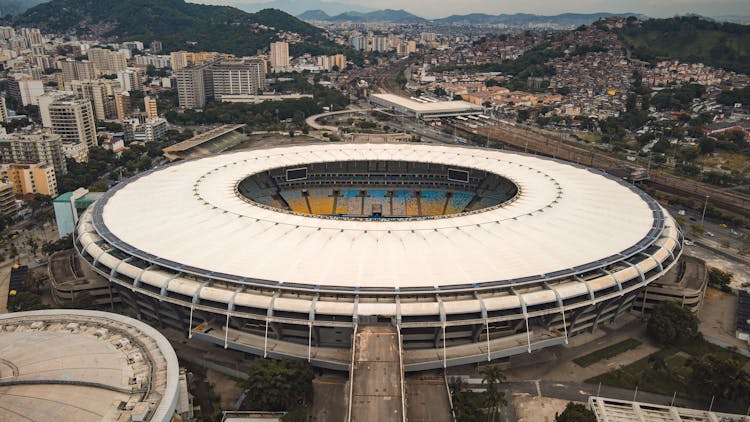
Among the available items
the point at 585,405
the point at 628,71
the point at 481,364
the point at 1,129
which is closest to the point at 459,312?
the point at 481,364

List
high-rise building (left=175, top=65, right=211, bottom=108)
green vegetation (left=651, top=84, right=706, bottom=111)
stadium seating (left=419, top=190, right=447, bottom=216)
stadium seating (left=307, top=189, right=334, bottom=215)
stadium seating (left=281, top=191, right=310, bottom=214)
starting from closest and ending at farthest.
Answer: stadium seating (left=281, top=191, right=310, bottom=214) → stadium seating (left=419, top=190, right=447, bottom=216) → stadium seating (left=307, top=189, right=334, bottom=215) → green vegetation (left=651, top=84, right=706, bottom=111) → high-rise building (left=175, top=65, right=211, bottom=108)

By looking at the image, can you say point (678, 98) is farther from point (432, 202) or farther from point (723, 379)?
point (723, 379)

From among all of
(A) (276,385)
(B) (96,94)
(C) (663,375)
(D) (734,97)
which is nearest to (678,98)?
(D) (734,97)

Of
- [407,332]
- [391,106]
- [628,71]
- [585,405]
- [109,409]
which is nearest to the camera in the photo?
[109,409]

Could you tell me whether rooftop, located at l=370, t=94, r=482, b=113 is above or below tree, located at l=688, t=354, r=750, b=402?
above

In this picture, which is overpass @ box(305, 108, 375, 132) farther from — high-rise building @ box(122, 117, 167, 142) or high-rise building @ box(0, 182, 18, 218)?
high-rise building @ box(0, 182, 18, 218)

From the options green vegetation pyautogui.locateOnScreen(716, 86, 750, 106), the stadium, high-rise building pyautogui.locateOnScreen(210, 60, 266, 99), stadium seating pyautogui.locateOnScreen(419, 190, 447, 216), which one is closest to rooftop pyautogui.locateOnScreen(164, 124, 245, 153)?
high-rise building pyautogui.locateOnScreen(210, 60, 266, 99)

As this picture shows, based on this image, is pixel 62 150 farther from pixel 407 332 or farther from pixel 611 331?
pixel 611 331
